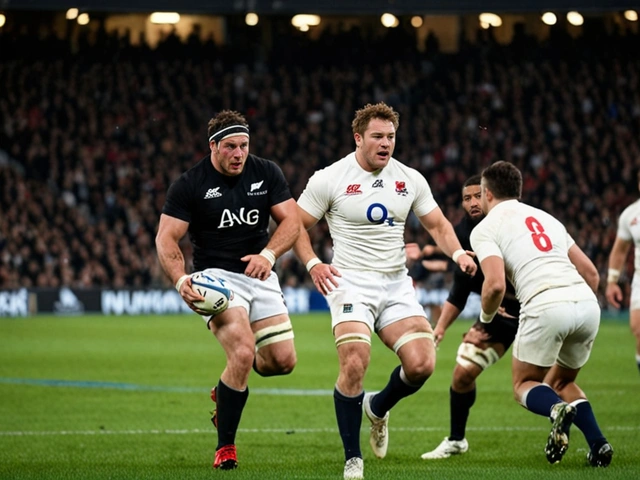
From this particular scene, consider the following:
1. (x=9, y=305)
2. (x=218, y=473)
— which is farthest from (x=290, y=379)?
(x=9, y=305)

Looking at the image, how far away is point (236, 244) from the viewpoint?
9383 mm

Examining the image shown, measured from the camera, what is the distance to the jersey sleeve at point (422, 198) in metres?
9.22

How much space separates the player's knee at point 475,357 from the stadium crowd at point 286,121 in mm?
23370

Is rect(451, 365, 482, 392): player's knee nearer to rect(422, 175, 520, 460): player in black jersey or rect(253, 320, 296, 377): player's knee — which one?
rect(422, 175, 520, 460): player in black jersey

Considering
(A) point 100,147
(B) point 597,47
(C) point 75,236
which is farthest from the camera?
(B) point 597,47

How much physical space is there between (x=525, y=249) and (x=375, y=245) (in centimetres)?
118

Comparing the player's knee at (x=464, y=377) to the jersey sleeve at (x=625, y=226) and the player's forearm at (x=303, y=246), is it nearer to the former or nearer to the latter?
the player's forearm at (x=303, y=246)

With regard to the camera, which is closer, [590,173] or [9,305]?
[9,305]

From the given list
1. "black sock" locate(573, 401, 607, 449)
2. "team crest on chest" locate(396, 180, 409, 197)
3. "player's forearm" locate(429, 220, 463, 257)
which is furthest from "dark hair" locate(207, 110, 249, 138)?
"black sock" locate(573, 401, 607, 449)

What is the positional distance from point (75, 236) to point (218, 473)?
26.4 m

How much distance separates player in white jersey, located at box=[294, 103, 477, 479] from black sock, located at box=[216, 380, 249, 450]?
0.84 m

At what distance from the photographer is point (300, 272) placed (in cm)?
3422

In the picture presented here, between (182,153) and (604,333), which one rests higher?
(182,153)

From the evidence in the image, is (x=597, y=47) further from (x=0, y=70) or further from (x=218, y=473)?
(x=218, y=473)
